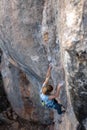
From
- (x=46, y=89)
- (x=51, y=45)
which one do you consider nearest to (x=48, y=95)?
(x=46, y=89)

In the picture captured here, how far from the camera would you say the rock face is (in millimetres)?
6160

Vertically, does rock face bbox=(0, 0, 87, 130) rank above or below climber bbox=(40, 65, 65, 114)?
above

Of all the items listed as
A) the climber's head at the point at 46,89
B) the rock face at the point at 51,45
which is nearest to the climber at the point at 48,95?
the climber's head at the point at 46,89

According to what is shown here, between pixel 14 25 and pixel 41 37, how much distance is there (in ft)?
3.78

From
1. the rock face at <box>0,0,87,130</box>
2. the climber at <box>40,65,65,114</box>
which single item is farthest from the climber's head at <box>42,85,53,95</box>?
the rock face at <box>0,0,87,130</box>

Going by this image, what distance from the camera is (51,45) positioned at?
8.54m

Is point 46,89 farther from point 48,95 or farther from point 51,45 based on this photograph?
point 51,45

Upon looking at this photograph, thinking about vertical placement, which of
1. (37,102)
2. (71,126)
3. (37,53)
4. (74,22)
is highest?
(74,22)

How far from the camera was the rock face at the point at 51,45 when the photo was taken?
6.16 metres

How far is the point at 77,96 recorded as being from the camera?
6543 mm

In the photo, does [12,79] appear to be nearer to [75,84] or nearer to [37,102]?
[37,102]

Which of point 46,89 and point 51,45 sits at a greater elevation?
point 51,45

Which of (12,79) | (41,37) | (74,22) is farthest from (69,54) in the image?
(12,79)

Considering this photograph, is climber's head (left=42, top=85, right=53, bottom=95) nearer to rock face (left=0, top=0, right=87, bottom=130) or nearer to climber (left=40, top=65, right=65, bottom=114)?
climber (left=40, top=65, right=65, bottom=114)
